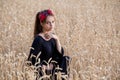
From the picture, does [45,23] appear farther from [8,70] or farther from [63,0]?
[63,0]

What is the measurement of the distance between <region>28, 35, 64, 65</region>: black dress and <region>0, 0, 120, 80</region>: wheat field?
16 cm

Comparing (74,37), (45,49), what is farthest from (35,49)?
(74,37)

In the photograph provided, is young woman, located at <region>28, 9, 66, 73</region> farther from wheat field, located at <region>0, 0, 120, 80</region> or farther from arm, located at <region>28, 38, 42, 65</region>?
wheat field, located at <region>0, 0, 120, 80</region>

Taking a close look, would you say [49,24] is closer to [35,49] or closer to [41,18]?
[41,18]

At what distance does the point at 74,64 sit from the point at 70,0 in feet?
17.8

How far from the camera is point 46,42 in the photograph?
353 cm

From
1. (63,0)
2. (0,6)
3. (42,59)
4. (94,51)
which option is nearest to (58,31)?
(94,51)

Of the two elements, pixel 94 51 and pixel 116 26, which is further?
pixel 116 26

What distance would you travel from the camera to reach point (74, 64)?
3969mm

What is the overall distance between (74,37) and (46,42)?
4.10ft

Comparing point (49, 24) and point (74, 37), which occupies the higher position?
point (49, 24)

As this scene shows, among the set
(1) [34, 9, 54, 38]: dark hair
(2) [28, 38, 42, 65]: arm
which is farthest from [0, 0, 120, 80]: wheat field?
(1) [34, 9, 54, 38]: dark hair

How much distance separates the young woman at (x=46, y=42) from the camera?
3455 millimetres

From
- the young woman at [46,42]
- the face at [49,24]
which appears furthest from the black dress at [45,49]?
the face at [49,24]
